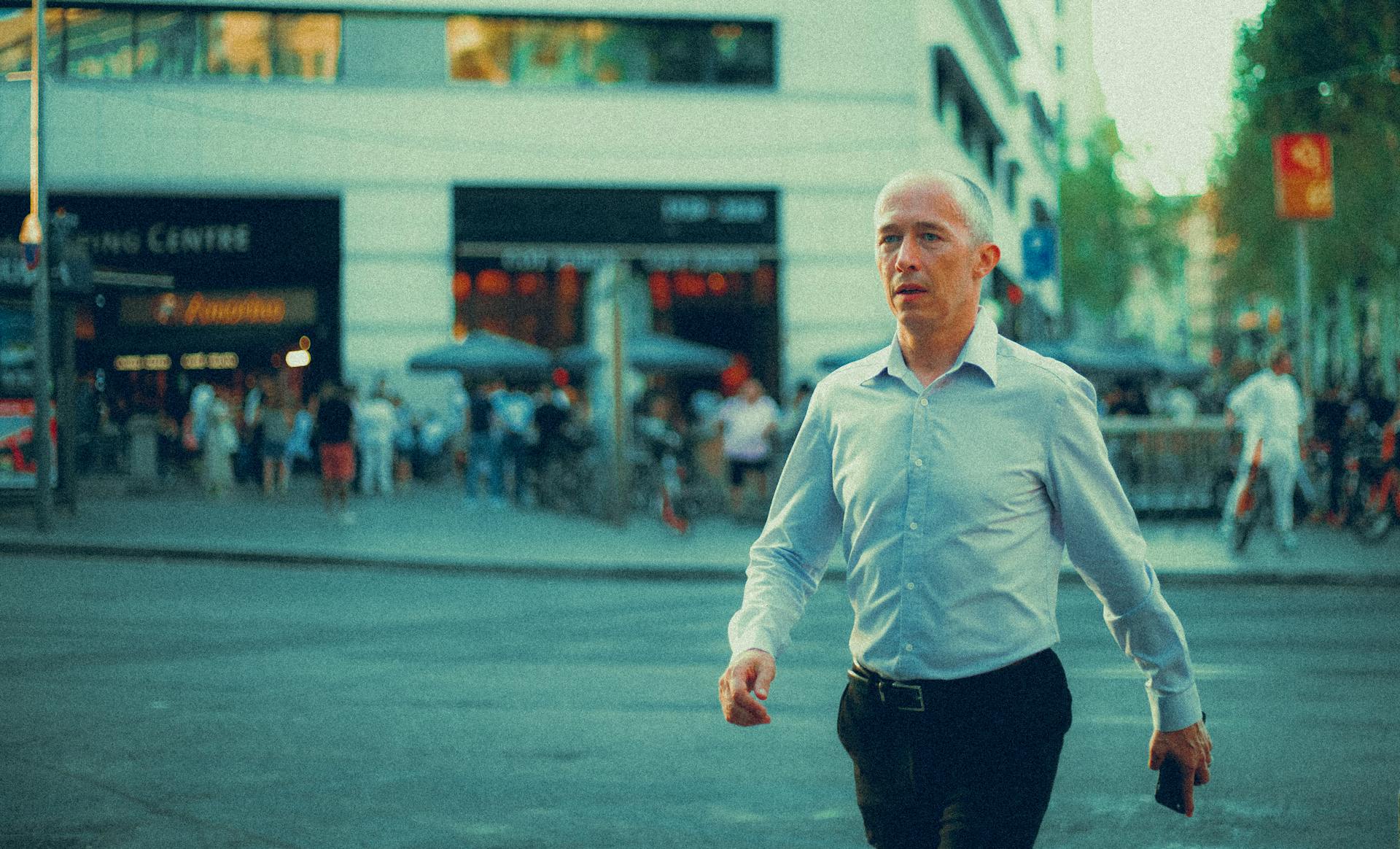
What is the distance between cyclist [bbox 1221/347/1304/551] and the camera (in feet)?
46.3

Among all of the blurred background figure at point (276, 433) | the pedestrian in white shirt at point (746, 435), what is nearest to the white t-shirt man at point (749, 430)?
the pedestrian in white shirt at point (746, 435)

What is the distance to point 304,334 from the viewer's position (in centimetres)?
2936

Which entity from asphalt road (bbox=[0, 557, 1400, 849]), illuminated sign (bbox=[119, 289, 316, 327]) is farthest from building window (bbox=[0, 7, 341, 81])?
asphalt road (bbox=[0, 557, 1400, 849])

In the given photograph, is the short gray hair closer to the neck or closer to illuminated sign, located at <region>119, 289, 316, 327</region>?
the neck

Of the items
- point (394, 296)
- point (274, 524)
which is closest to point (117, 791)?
point (274, 524)

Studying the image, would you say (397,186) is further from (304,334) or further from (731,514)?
(731,514)

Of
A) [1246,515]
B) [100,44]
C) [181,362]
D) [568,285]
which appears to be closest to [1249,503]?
[1246,515]

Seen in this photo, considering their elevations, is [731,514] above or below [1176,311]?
below

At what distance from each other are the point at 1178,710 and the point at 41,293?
16378mm

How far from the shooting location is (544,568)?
577 inches

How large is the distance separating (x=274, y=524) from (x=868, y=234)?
585 inches

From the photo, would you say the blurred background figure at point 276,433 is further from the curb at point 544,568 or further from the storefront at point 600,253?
the curb at point 544,568

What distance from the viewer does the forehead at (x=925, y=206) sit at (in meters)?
2.82

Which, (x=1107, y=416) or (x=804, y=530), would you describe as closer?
(x=804, y=530)
